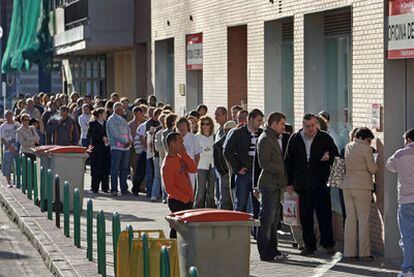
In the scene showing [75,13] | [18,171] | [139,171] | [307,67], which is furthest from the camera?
[75,13]

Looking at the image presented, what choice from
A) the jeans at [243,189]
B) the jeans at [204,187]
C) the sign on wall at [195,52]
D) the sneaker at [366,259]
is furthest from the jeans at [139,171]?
the sneaker at [366,259]

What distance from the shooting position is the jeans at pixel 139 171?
26.4 m

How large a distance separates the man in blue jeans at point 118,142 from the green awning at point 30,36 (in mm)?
24223

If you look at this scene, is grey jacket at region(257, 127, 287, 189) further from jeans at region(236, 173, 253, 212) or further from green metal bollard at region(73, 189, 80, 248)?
green metal bollard at region(73, 189, 80, 248)

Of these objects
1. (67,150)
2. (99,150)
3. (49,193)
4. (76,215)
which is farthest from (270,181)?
(99,150)

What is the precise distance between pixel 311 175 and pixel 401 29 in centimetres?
227

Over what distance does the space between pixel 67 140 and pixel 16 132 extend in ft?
3.70

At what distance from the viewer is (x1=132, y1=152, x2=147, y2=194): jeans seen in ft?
86.6

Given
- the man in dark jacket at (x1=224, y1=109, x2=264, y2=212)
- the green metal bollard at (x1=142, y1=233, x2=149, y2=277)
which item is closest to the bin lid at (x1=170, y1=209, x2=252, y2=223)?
the green metal bollard at (x1=142, y1=233, x2=149, y2=277)

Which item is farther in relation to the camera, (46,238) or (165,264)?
(46,238)

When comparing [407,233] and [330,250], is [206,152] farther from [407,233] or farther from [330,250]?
[407,233]

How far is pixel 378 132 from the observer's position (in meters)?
16.7

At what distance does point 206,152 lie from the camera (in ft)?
68.6

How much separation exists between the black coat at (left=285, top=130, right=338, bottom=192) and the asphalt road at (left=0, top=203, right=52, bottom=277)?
3.43m
